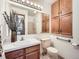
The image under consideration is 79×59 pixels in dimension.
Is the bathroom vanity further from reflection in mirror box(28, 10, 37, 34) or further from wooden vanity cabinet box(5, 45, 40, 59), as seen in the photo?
reflection in mirror box(28, 10, 37, 34)

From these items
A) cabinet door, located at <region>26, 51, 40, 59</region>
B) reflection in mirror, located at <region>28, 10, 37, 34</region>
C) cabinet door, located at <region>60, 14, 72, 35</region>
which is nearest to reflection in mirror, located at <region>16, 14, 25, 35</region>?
reflection in mirror, located at <region>28, 10, 37, 34</region>

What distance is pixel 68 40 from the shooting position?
2027 mm

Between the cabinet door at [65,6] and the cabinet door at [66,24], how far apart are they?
0.44ft

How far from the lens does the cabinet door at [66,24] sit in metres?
2.03

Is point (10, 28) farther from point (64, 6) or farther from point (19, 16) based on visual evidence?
point (64, 6)

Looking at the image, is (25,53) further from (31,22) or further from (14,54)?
(31,22)

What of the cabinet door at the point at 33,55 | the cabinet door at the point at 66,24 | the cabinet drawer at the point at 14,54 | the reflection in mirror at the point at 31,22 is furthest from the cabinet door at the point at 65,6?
the cabinet drawer at the point at 14,54

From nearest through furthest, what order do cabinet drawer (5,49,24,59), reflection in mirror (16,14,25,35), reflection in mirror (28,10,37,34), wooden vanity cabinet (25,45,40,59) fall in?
cabinet drawer (5,49,24,59) < wooden vanity cabinet (25,45,40,59) < reflection in mirror (16,14,25,35) < reflection in mirror (28,10,37,34)

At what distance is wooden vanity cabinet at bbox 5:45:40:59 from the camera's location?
147 centimetres

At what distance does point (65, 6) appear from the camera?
223cm

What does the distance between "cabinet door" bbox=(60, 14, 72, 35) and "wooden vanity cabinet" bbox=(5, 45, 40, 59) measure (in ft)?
2.91

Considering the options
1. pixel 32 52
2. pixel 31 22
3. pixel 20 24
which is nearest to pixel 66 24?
pixel 31 22

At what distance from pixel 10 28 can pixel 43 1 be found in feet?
5.43

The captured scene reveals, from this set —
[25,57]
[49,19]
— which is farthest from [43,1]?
[25,57]
